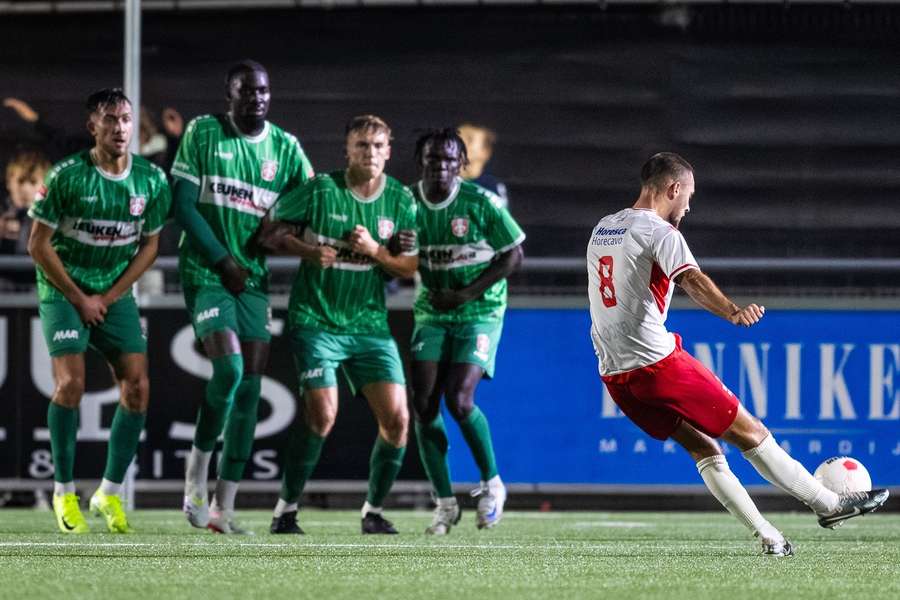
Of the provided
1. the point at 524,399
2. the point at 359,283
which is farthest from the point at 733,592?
the point at 524,399

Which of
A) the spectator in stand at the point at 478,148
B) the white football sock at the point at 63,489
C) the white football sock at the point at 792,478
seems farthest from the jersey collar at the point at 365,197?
the spectator in stand at the point at 478,148

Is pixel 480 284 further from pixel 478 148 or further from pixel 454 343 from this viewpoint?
pixel 478 148

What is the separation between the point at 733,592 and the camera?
5.08 meters

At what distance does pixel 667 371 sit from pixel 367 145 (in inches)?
84.1

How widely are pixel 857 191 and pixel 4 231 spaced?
18.3 ft

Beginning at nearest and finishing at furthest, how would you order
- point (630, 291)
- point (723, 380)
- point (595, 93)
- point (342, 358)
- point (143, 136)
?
point (630, 291)
point (342, 358)
point (723, 380)
point (143, 136)
point (595, 93)

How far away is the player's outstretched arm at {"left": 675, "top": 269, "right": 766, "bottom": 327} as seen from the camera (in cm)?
592

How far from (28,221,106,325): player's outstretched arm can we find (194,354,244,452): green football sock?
2.09 feet

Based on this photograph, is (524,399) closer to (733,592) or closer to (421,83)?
(421,83)

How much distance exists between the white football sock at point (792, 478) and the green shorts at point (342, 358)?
215 cm

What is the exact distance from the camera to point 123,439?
8.02m

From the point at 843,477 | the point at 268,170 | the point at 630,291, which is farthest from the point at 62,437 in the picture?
the point at 843,477

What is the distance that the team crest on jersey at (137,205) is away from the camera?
25.9 feet

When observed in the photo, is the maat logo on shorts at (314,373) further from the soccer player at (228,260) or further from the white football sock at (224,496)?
the white football sock at (224,496)
